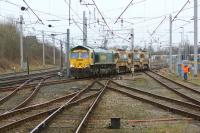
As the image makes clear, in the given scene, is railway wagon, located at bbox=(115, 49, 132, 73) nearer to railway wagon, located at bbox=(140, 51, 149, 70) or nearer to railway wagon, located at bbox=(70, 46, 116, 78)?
railway wagon, located at bbox=(140, 51, 149, 70)

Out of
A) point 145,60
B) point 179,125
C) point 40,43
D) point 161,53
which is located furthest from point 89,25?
point 161,53

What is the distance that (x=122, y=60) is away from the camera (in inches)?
1884

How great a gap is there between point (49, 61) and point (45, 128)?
81.0 meters

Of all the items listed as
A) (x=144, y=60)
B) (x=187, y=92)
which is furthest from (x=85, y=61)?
(x=144, y=60)

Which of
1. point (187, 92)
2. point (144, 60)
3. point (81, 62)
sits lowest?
point (187, 92)

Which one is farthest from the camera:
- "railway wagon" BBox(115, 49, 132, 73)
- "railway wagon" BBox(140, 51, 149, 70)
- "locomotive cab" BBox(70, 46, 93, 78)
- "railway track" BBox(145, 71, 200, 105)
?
"railway wagon" BBox(140, 51, 149, 70)

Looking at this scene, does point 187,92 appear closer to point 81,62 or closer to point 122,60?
point 81,62

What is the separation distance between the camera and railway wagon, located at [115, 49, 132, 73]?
149 feet

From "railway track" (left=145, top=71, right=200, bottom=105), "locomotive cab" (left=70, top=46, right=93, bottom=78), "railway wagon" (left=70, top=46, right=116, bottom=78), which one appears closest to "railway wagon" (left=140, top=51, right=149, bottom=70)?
"railway wagon" (left=70, top=46, right=116, bottom=78)

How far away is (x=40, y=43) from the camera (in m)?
87.1

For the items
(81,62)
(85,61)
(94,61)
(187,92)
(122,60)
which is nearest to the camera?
(187,92)

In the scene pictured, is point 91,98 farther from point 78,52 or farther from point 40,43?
point 40,43

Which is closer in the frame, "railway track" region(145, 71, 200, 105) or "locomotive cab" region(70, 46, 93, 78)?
"railway track" region(145, 71, 200, 105)

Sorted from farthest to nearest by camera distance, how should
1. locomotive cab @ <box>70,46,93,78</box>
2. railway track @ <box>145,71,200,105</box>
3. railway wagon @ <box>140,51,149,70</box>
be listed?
railway wagon @ <box>140,51,149,70</box>
locomotive cab @ <box>70,46,93,78</box>
railway track @ <box>145,71,200,105</box>
